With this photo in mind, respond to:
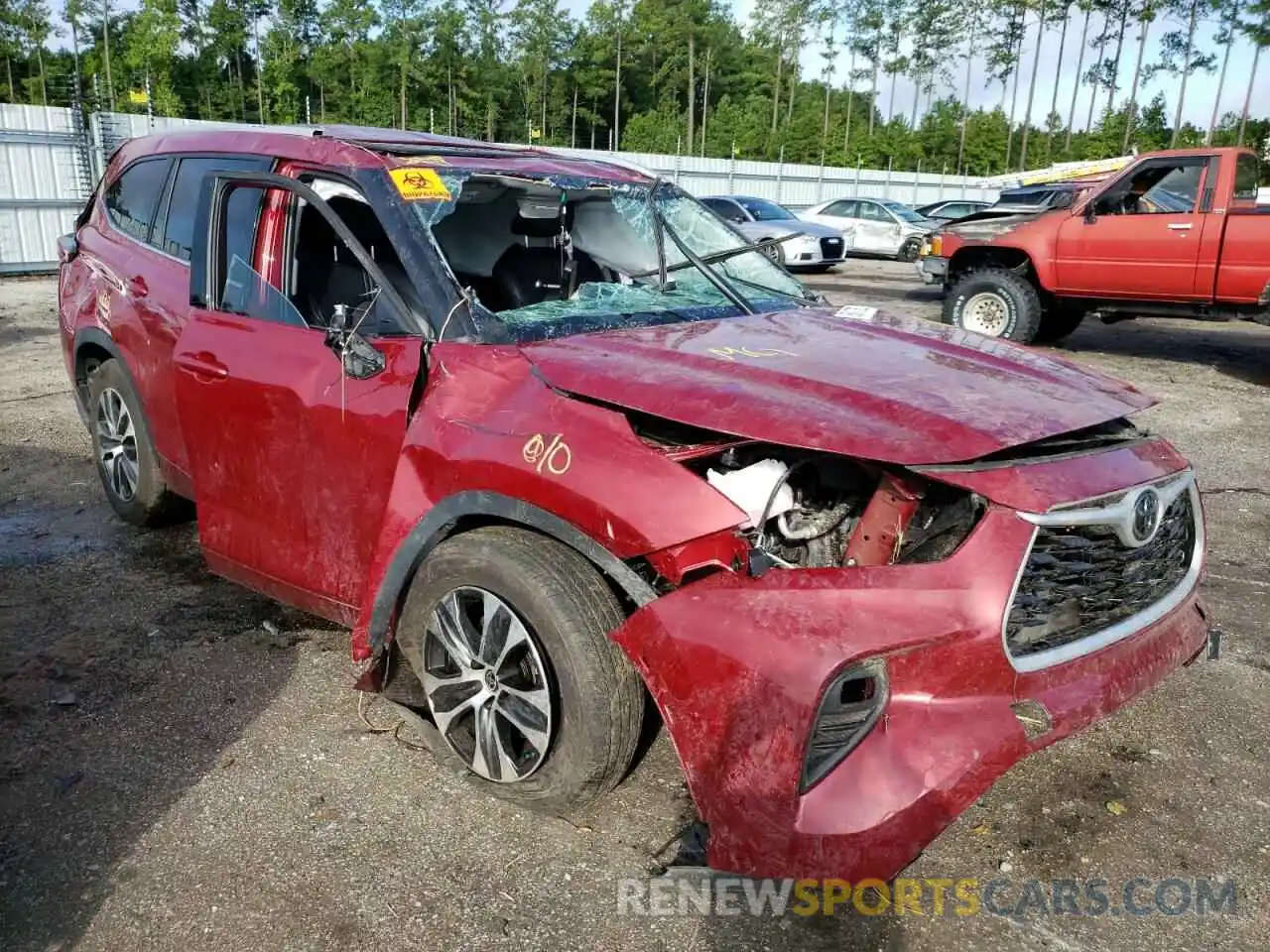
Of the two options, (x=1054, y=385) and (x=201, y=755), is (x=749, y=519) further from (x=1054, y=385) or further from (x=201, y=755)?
(x=201, y=755)

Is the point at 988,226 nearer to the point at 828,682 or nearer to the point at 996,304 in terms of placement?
the point at 996,304

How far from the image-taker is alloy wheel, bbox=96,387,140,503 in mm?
4477

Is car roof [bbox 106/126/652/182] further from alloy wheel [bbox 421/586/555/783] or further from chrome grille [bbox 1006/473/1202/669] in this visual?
chrome grille [bbox 1006/473/1202/669]

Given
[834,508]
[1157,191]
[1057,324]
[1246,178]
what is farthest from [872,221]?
[834,508]

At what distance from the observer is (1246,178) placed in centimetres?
923

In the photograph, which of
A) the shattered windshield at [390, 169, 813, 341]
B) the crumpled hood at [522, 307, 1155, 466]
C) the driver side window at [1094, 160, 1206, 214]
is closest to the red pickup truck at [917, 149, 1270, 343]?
the driver side window at [1094, 160, 1206, 214]

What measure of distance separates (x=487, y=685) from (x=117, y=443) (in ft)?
9.67

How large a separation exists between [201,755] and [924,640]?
86.1 inches

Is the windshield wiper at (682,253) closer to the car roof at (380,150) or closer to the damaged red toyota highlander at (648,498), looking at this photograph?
the damaged red toyota highlander at (648,498)

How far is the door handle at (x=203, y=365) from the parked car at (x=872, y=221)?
66.3 feet

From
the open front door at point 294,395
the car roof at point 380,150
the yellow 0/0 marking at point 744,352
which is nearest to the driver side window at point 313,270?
the open front door at point 294,395

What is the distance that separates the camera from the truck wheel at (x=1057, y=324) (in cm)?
1101

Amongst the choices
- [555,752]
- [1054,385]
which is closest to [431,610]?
[555,752]

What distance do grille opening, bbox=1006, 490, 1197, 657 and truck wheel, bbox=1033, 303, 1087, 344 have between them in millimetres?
9070
